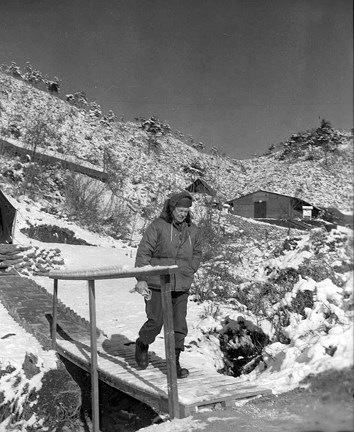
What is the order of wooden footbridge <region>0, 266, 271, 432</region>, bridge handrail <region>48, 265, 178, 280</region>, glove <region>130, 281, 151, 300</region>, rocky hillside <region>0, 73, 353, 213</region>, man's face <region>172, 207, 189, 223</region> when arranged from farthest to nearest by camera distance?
rocky hillside <region>0, 73, 353, 213</region> → man's face <region>172, 207, 189, 223</region> → glove <region>130, 281, 151, 300</region> → wooden footbridge <region>0, 266, 271, 432</region> → bridge handrail <region>48, 265, 178, 280</region>

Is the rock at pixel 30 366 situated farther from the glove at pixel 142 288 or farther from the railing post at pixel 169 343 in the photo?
the railing post at pixel 169 343

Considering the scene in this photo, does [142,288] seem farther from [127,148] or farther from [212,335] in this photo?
[127,148]

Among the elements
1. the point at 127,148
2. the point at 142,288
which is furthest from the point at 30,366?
the point at 127,148

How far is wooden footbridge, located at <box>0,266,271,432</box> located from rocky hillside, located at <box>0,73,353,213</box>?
8.77m

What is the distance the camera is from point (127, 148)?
39281mm

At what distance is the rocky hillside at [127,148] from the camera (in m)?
23.3

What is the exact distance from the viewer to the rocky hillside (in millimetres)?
23328

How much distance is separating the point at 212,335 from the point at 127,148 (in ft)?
111

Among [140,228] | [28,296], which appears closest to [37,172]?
[140,228]

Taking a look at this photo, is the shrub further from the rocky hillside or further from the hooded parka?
the hooded parka

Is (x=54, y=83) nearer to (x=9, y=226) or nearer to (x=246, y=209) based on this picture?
(x=246, y=209)

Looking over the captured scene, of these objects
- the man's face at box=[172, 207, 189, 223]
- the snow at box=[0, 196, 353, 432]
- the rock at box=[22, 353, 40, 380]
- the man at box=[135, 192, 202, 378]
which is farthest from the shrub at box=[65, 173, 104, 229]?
the man's face at box=[172, 207, 189, 223]

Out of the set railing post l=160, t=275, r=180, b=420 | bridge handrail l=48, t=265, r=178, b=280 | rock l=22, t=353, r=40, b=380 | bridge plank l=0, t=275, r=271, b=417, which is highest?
bridge handrail l=48, t=265, r=178, b=280

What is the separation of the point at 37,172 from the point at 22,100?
1797 centimetres
